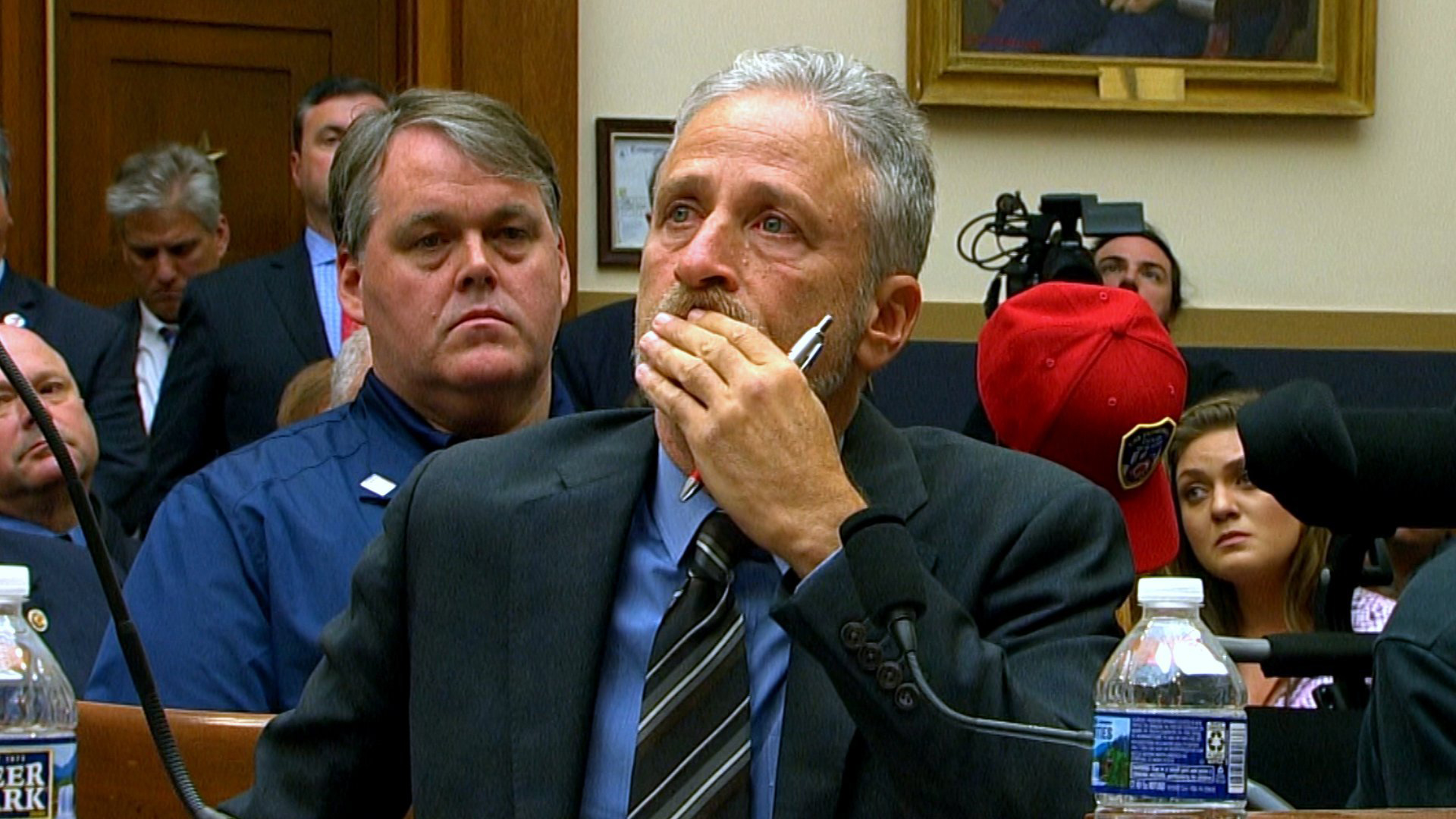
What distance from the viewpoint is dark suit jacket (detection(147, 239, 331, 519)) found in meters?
5.46

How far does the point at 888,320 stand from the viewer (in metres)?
2.44

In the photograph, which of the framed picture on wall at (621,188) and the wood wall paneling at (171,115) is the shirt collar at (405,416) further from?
the wood wall paneling at (171,115)

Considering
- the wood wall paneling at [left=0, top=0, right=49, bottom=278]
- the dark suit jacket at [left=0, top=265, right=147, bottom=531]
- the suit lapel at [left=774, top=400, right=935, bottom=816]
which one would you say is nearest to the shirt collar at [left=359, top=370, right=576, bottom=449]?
the suit lapel at [left=774, top=400, right=935, bottom=816]

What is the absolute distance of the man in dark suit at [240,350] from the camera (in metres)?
5.46

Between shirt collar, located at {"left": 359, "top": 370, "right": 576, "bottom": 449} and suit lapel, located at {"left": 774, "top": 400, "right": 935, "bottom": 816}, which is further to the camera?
shirt collar, located at {"left": 359, "top": 370, "right": 576, "bottom": 449}

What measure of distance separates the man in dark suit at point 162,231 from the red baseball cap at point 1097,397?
374cm

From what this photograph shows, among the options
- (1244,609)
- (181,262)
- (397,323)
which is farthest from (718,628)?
(181,262)

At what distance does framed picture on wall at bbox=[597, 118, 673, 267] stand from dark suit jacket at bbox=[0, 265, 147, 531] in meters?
1.57

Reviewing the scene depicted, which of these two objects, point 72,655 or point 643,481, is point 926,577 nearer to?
point 643,481

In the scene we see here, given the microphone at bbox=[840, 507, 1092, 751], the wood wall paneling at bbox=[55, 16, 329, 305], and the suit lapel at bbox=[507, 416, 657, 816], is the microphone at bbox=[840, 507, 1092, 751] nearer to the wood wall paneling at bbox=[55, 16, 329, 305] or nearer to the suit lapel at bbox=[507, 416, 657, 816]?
the suit lapel at bbox=[507, 416, 657, 816]

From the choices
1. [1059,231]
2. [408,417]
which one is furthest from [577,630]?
[1059,231]

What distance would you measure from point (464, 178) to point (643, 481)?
1.15 m

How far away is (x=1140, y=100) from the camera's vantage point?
702cm

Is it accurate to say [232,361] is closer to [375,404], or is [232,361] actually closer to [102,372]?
[102,372]
